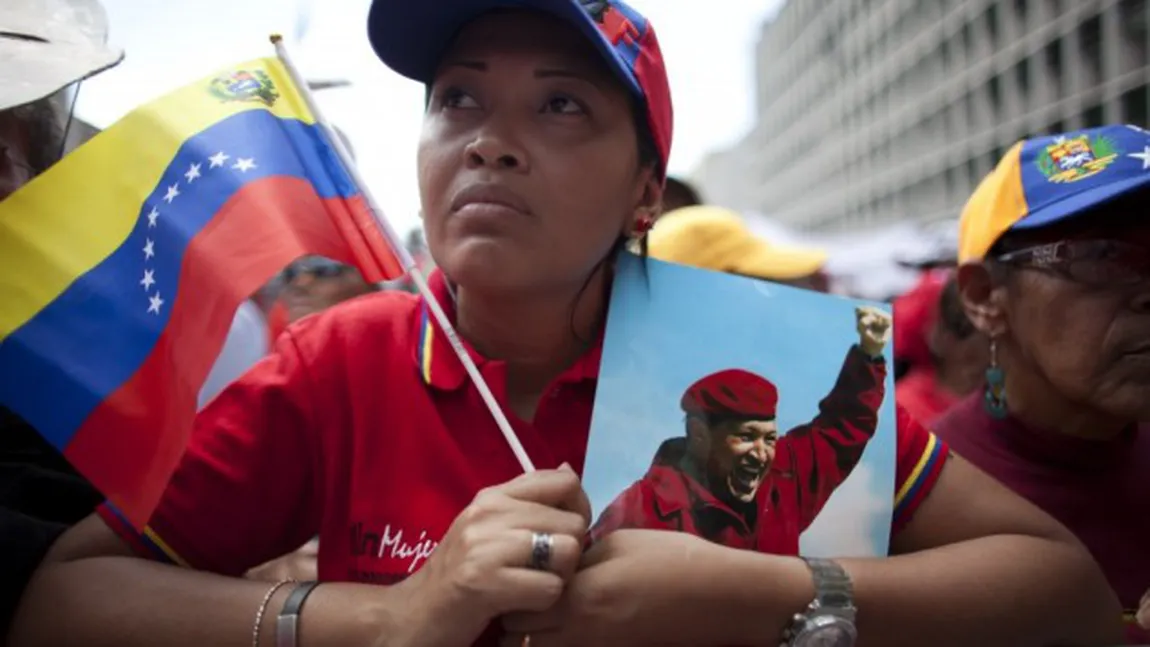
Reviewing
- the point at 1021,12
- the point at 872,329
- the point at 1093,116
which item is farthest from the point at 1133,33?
the point at 872,329

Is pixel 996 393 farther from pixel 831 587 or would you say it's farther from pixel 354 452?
pixel 354 452

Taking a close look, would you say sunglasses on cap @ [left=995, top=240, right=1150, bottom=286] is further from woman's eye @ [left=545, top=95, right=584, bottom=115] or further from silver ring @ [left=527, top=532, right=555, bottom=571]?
silver ring @ [left=527, top=532, right=555, bottom=571]

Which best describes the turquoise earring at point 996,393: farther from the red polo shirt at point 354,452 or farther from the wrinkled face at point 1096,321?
the red polo shirt at point 354,452

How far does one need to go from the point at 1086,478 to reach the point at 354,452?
1597 millimetres

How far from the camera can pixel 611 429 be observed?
1.48 metres

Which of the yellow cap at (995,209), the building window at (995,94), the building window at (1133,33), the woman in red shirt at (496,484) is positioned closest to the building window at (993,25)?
the building window at (995,94)

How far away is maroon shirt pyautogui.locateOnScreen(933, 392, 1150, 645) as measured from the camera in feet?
6.82

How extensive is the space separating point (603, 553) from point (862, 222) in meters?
47.7

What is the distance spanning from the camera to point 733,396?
1.54 m

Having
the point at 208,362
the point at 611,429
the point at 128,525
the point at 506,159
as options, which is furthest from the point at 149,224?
the point at 611,429

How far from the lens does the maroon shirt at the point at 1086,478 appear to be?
81.9 inches

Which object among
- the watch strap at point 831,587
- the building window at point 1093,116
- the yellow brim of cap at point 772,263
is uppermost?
the watch strap at point 831,587

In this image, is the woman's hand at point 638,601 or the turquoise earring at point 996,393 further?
the turquoise earring at point 996,393

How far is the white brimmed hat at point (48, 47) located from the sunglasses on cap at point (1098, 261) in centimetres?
181
